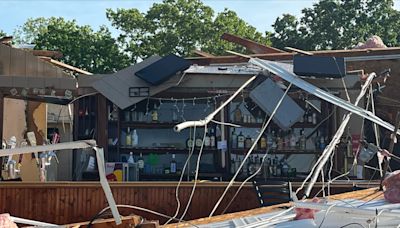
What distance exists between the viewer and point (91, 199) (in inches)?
297

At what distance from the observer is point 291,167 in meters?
10.2

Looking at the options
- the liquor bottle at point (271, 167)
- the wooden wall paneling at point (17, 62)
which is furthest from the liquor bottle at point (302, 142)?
the wooden wall paneling at point (17, 62)

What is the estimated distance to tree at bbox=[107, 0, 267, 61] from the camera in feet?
96.2

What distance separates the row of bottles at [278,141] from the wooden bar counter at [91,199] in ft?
7.92

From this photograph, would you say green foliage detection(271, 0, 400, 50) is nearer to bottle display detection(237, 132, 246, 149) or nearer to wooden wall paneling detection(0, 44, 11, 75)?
bottle display detection(237, 132, 246, 149)

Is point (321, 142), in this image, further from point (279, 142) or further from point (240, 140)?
point (240, 140)

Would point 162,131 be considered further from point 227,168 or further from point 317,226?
point 317,226

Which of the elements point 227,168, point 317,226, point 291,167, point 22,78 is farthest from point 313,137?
point 317,226

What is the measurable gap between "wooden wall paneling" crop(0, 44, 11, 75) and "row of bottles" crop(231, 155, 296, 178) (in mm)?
4208

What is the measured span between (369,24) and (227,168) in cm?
2335

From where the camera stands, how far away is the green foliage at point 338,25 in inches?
1175

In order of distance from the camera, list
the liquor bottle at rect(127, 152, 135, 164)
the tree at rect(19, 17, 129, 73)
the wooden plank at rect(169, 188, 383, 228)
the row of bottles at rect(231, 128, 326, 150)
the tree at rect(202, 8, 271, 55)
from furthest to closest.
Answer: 1. the tree at rect(202, 8, 271, 55)
2. the tree at rect(19, 17, 129, 73)
3. the row of bottles at rect(231, 128, 326, 150)
4. the liquor bottle at rect(127, 152, 135, 164)
5. the wooden plank at rect(169, 188, 383, 228)

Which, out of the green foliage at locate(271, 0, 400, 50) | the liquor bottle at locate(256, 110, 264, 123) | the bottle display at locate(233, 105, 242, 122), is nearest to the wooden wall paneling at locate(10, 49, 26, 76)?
the bottle display at locate(233, 105, 242, 122)

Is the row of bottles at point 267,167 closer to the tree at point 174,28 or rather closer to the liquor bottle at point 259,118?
the liquor bottle at point 259,118
